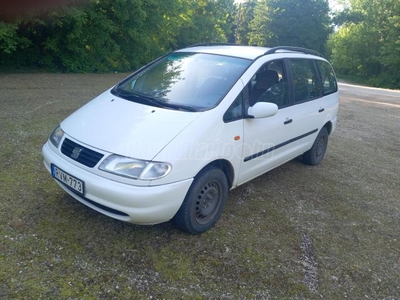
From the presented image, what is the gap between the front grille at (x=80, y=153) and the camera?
8.78 feet

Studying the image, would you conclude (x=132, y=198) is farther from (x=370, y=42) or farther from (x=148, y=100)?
(x=370, y=42)

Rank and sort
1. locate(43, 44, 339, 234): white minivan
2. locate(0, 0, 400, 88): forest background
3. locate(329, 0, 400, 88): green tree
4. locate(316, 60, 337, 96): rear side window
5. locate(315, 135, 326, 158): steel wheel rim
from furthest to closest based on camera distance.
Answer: locate(329, 0, 400, 88): green tree < locate(0, 0, 400, 88): forest background < locate(315, 135, 326, 158): steel wheel rim < locate(316, 60, 337, 96): rear side window < locate(43, 44, 339, 234): white minivan

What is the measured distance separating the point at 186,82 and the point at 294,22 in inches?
1861

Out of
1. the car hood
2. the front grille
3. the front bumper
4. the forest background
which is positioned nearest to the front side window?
the car hood

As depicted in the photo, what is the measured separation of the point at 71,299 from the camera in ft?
7.39

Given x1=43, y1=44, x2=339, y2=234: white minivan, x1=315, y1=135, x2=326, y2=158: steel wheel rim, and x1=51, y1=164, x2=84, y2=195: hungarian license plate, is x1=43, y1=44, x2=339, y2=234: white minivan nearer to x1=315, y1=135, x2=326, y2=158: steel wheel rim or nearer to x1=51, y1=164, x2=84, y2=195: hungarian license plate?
x1=51, y1=164, x2=84, y2=195: hungarian license plate

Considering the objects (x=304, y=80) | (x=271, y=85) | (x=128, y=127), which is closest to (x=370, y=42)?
(x=304, y=80)

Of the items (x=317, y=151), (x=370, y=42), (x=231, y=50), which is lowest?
(x=317, y=151)

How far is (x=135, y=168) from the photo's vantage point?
101 inches

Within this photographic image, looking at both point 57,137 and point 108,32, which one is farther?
point 108,32

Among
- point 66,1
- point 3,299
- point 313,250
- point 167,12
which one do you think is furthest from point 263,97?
Answer: point 167,12

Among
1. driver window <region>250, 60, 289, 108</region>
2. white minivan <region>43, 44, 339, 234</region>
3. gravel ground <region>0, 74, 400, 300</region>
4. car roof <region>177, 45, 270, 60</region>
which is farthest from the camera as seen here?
car roof <region>177, 45, 270, 60</region>

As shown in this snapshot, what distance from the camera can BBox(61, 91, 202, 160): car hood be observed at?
105 inches

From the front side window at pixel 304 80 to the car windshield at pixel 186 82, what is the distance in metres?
0.91
